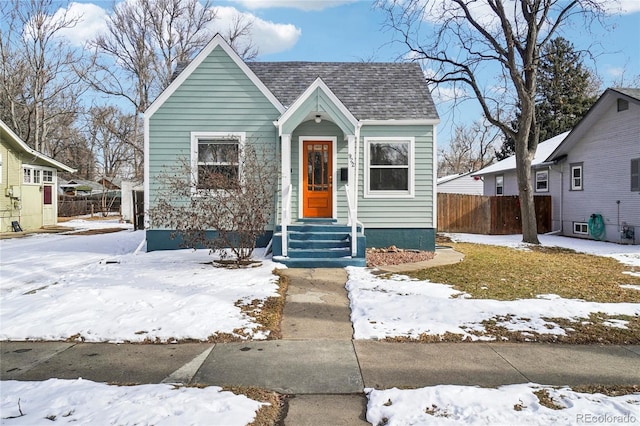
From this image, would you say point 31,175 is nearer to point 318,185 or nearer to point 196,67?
point 196,67

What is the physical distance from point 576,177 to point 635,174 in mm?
Result: 3459

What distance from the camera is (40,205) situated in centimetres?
2098

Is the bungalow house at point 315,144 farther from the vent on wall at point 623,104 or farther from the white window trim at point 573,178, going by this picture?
the white window trim at point 573,178

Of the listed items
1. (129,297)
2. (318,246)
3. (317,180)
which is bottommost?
(129,297)

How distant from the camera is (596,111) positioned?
15797 mm

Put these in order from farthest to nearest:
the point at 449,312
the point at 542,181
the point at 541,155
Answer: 1. the point at 541,155
2. the point at 542,181
3. the point at 449,312

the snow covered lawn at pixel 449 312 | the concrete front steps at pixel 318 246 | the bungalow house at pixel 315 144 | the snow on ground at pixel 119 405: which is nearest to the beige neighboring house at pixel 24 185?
the bungalow house at pixel 315 144

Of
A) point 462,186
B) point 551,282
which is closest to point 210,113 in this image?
point 551,282

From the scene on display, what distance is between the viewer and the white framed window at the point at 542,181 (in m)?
20.3

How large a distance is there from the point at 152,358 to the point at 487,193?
2569 cm

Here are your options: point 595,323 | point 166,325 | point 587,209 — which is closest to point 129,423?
point 166,325

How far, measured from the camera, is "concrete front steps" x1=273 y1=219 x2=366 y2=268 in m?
8.89

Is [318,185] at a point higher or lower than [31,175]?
lower

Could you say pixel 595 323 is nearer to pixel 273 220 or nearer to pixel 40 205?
pixel 273 220
